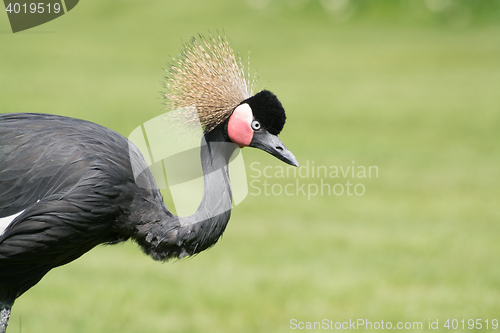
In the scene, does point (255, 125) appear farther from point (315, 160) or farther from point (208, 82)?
point (315, 160)

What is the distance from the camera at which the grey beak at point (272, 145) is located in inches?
96.4

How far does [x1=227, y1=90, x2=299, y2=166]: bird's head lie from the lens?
245 centimetres

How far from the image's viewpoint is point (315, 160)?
7711mm

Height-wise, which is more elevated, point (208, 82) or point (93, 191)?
point (208, 82)

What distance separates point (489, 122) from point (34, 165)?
26.8 ft

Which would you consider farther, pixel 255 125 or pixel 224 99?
pixel 224 99

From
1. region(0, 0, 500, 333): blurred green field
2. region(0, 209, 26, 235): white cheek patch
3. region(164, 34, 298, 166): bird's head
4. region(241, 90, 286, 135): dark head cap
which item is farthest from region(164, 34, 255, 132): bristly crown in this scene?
region(0, 0, 500, 333): blurred green field

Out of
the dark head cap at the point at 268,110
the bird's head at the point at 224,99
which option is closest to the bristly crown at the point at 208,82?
the bird's head at the point at 224,99

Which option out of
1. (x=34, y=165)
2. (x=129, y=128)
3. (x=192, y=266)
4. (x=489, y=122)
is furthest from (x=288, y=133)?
(x=34, y=165)

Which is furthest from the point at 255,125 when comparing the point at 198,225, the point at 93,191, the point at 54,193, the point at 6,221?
the point at 6,221

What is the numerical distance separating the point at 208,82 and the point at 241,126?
12.2 inches

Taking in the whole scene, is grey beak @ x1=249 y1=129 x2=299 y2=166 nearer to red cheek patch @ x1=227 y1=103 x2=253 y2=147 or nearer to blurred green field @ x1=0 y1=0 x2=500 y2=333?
red cheek patch @ x1=227 y1=103 x2=253 y2=147

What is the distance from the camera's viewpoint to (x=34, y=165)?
8.05 ft

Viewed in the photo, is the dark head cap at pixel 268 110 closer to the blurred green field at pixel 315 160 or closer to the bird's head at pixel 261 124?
the bird's head at pixel 261 124
